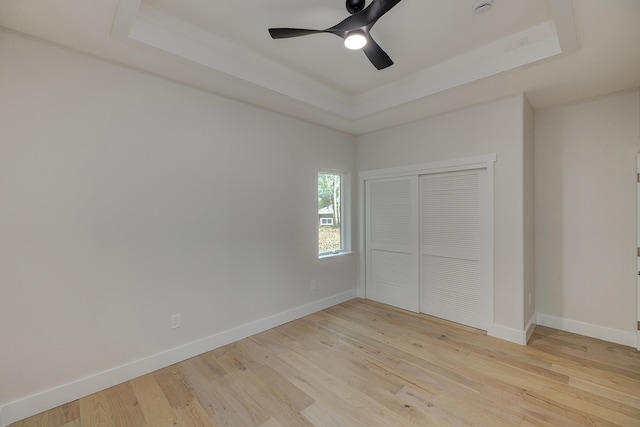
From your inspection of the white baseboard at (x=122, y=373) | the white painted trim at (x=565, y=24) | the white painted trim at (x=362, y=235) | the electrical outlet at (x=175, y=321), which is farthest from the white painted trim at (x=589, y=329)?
the electrical outlet at (x=175, y=321)

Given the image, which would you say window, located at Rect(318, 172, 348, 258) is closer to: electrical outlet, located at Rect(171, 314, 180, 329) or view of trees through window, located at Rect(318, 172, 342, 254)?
view of trees through window, located at Rect(318, 172, 342, 254)

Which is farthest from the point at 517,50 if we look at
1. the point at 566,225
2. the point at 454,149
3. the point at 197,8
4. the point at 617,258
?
the point at 197,8

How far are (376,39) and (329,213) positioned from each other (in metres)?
2.38

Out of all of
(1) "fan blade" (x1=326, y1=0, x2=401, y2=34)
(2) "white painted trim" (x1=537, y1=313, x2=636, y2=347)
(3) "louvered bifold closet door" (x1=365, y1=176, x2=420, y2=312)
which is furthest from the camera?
(3) "louvered bifold closet door" (x1=365, y1=176, x2=420, y2=312)

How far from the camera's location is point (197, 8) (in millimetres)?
2029

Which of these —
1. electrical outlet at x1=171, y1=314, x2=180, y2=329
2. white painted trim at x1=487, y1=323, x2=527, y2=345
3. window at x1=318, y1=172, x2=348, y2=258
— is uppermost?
window at x1=318, y1=172, x2=348, y2=258

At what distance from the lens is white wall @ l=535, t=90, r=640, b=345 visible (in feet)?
9.34

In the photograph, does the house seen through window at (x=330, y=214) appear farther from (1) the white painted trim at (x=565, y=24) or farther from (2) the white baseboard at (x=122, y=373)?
(1) the white painted trim at (x=565, y=24)

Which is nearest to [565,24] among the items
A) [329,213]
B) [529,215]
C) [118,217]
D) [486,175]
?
[486,175]

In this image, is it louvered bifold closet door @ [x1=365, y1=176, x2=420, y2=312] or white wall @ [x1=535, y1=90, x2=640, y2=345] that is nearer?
white wall @ [x1=535, y1=90, x2=640, y2=345]

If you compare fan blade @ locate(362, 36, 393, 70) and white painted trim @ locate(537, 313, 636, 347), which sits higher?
fan blade @ locate(362, 36, 393, 70)

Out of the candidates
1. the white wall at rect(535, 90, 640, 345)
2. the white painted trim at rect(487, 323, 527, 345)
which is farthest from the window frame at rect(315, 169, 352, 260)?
the white wall at rect(535, 90, 640, 345)

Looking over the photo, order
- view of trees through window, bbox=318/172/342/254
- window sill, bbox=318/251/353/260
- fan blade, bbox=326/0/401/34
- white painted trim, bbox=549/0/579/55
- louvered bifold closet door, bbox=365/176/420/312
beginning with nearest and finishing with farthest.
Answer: fan blade, bbox=326/0/401/34 → white painted trim, bbox=549/0/579/55 → louvered bifold closet door, bbox=365/176/420/312 → window sill, bbox=318/251/353/260 → view of trees through window, bbox=318/172/342/254

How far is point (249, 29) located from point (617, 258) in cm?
425
